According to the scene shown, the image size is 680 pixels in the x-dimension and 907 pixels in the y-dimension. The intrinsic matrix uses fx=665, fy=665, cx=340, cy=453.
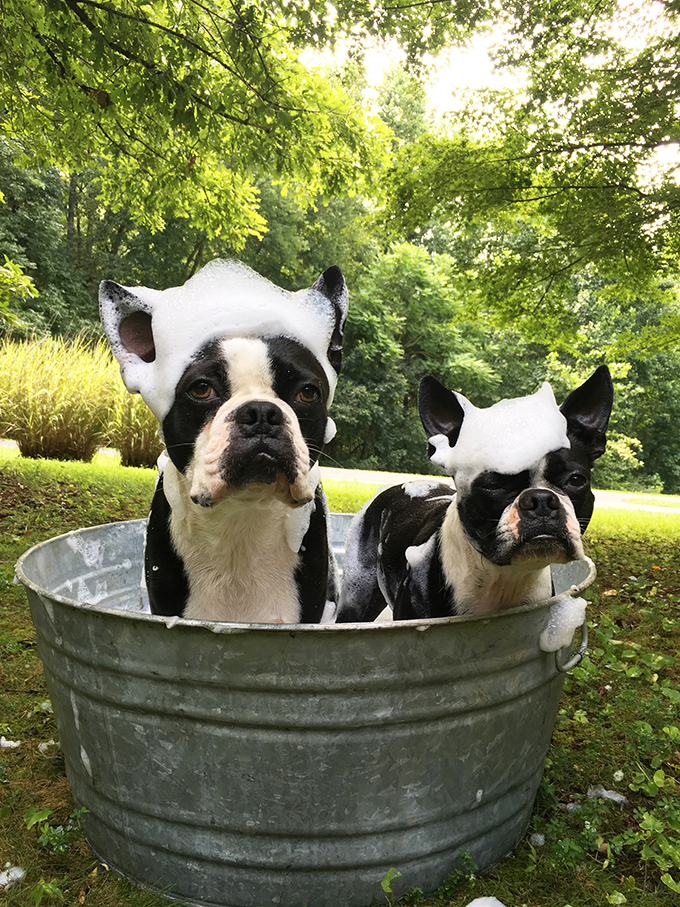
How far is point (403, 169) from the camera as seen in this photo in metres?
5.86

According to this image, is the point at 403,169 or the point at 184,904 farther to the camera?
the point at 403,169

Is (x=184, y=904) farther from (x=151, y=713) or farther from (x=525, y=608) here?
(x=525, y=608)

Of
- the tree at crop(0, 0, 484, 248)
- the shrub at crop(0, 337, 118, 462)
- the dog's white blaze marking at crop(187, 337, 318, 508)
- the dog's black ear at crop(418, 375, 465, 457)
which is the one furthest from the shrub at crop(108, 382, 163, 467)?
the dog's white blaze marking at crop(187, 337, 318, 508)

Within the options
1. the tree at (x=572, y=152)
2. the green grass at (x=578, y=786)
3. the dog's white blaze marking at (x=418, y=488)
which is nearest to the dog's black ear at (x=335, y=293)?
the dog's white blaze marking at (x=418, y=488)

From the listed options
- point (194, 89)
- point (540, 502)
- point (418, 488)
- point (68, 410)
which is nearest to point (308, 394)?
point (540, 502)

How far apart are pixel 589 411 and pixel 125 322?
149 centimetres

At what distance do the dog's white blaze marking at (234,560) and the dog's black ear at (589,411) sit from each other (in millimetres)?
976

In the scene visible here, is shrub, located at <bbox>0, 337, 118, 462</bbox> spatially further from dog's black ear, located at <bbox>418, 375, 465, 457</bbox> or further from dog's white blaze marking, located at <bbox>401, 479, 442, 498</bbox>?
dog's black ear, located at <bbox>418, 375, 465, 457</bbox>

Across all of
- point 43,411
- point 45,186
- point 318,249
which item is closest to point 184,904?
point 43,411

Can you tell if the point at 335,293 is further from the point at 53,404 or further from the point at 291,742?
the point at 53,404

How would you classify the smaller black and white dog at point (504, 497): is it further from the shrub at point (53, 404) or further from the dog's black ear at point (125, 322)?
the shrub at point (53, 404)

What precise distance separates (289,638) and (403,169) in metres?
5.23

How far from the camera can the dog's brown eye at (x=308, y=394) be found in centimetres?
187

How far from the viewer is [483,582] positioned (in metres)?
2.23
